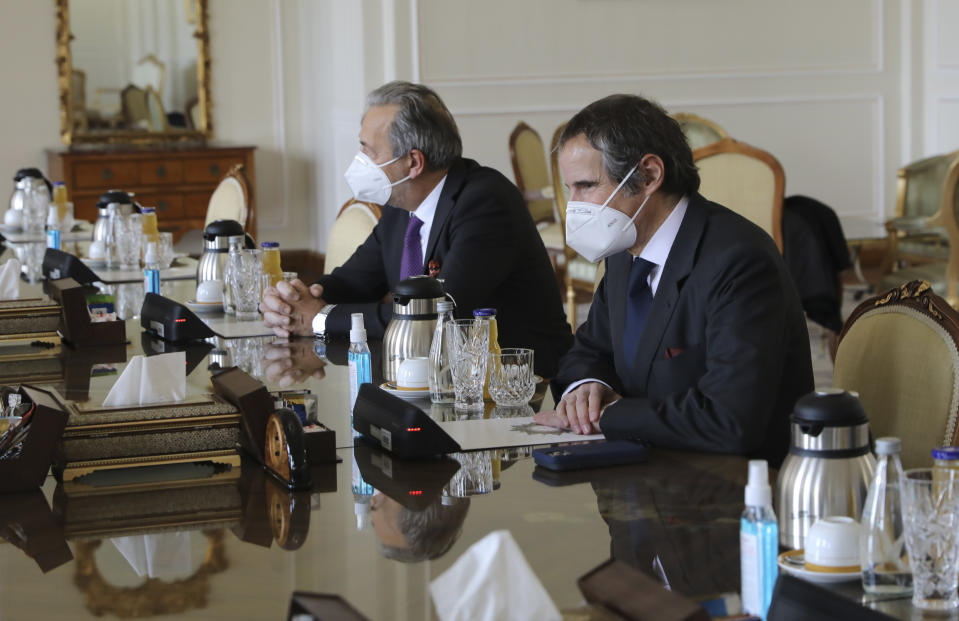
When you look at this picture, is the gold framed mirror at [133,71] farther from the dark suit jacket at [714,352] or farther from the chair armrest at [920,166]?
the dark suit jacket at [714,352]

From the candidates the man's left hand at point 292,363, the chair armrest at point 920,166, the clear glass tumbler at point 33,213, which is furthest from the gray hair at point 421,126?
the chair armrest at point 920,166

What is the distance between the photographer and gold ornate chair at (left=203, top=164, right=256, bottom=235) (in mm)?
5059

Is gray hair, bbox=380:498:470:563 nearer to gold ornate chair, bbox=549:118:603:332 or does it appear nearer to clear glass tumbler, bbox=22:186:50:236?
clear glass tumbler, bbox=22:186:50:236

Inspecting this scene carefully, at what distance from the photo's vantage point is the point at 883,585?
1289 mm

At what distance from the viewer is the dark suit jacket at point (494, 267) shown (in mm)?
3064

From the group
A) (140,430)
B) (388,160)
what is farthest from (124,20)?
(140,430)

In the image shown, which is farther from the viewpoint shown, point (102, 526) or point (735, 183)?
point (735, 183)

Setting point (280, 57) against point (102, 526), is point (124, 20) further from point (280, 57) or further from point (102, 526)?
point (102, 526)

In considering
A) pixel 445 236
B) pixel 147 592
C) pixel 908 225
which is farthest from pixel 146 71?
pixel 147 592

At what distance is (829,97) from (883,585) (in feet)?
23.8

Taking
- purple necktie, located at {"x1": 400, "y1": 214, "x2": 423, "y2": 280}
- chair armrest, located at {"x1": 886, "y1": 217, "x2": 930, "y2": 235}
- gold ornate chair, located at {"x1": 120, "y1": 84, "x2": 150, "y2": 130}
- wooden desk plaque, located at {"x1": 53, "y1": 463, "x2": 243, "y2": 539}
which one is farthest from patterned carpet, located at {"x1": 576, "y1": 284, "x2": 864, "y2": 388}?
wooden desk plaque, located at {"x1": 53, "y1": 463, "x2": 243, "y2": 539}

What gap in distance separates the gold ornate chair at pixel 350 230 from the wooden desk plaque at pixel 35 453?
7.15 feet

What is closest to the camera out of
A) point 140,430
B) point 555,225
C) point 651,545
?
point 651,545

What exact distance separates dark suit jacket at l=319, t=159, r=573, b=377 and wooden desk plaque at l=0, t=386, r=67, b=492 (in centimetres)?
129
